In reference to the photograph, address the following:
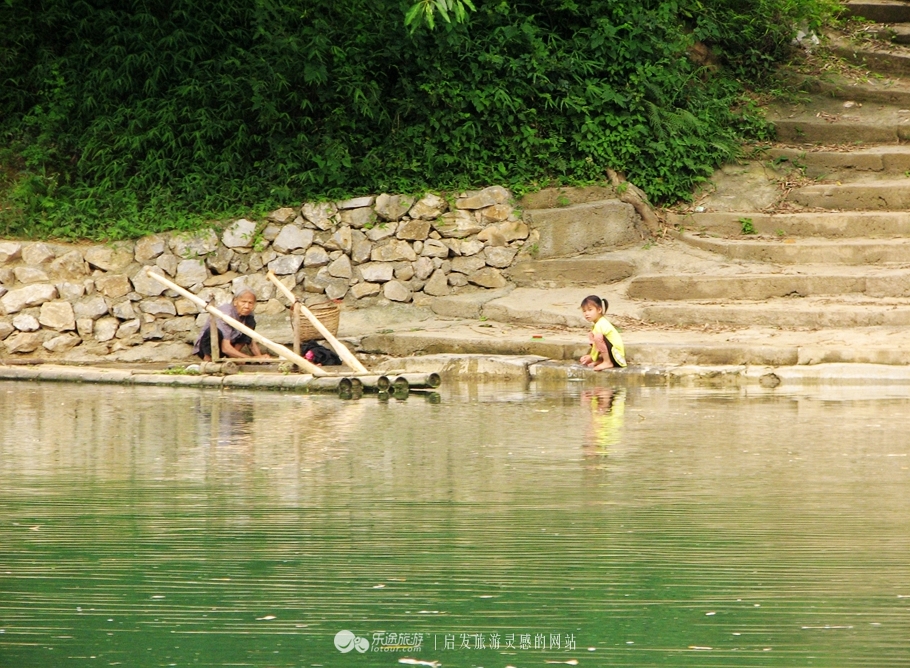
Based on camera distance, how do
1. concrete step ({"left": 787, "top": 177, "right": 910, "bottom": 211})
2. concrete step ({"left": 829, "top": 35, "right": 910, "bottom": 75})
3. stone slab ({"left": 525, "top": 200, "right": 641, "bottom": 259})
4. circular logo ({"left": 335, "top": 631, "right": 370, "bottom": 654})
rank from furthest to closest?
concrete step ({"left": 829, "top": 35, "right": 910, "bottom": 75}) → stone slab ({"left": 525, "top": 200, "right": 641, "bottom": 259}) → concrete step ({"left": 787, "top": 177, "right": 910, "bottom": 211}) → circular logo ({"left": 335, "top": 631, "right": 370, "bottom": 654})

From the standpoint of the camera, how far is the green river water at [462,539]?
13.2 ft

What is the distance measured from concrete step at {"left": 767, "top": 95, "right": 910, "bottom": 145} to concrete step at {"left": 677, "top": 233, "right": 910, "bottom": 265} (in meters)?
2.32

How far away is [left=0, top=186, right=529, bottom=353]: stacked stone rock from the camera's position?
1371 centimetres

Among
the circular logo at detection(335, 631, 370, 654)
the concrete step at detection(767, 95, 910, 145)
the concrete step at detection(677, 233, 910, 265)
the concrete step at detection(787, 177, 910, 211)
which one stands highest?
the concrete step at detection(767, 95, 910, 145)

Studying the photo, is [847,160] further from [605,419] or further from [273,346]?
[273,346]

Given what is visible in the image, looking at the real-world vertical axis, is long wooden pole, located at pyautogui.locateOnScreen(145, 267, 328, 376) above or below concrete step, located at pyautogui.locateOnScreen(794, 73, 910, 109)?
below

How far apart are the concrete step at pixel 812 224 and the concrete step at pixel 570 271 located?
1453mm

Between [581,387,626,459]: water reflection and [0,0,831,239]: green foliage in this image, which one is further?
A: [0,0,831,239]: green foliage

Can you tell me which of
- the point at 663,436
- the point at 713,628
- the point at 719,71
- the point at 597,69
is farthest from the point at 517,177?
the point at 713,628

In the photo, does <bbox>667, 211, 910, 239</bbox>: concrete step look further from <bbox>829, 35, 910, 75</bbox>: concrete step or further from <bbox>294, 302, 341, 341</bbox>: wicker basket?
<bbox>294, 302, 341, 341</bbox>: wicker basket

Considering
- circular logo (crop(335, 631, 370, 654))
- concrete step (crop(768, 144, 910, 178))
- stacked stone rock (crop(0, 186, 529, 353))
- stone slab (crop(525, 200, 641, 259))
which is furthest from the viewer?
concrete step (crop(768, 144, 910, 178))

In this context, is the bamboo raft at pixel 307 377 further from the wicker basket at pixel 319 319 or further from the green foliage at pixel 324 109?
the green foliage at pixel 324 109

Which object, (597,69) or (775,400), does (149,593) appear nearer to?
(775,400)

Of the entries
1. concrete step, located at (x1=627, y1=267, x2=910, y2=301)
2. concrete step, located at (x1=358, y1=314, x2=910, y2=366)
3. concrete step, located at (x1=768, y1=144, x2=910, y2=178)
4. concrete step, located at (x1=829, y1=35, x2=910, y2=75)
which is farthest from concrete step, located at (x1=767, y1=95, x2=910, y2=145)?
concrete step, located at (x1=358, y1=314, x2=910, y2=366)
